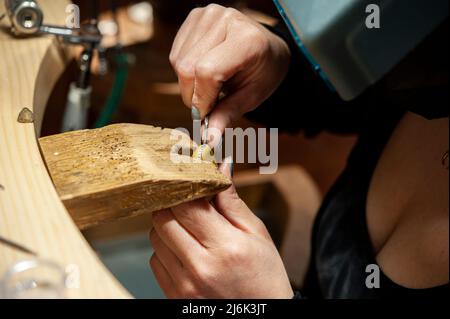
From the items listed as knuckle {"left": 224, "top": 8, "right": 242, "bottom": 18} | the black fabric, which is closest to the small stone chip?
knuckle {"left": 224, "top": 8, "right": 242, "bottom": 18}

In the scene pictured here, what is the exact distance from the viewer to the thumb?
0.52m

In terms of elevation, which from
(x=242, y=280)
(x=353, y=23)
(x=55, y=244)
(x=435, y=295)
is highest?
(x=353, y=23)

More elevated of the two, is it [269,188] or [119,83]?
[119,83]

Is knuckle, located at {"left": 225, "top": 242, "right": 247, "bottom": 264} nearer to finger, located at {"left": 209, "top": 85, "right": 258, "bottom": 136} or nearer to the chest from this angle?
finger, located at {"left": 209, "top": 85, "right": 258, "bottom": 136}

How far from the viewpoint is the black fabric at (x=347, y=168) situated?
2.47 feet

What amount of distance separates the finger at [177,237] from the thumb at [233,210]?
0.05 meters

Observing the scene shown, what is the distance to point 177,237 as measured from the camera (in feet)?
1.69

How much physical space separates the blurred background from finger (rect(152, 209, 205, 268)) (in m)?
0.34

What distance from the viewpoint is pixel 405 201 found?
0.74 m

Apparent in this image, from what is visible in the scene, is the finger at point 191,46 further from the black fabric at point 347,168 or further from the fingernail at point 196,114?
the black fabric at point 347,168

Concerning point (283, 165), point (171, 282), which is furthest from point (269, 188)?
point (171, 282)

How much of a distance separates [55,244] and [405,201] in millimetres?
552

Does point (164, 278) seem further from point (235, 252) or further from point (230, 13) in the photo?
point (230, 13)
